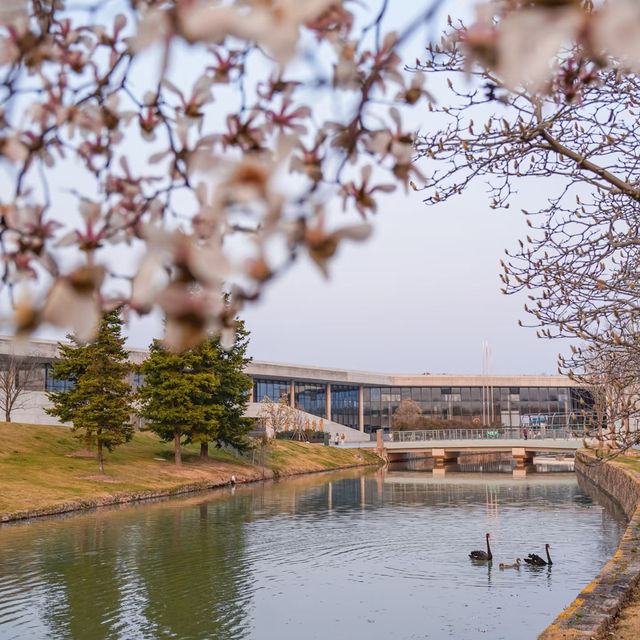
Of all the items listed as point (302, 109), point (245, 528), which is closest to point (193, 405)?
point (245, 528)

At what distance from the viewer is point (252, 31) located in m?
1.31

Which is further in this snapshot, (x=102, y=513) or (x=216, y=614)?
(x=102, y=513)

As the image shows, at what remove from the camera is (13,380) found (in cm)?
4512

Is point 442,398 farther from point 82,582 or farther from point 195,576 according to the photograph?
point 82,582

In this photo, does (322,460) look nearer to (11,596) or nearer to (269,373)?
(269,373)

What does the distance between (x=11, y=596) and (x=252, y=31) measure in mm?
15991

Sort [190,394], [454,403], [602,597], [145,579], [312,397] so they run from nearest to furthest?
[602,597] < [145,579] < [190,394] < [312,397] < [454,403]

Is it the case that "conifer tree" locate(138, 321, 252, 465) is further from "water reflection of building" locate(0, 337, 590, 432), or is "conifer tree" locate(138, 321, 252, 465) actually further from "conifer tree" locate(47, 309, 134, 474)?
"water reflection of building" locate(0, 337, 590, 432)

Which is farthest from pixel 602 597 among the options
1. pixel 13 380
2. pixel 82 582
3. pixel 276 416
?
pixel 276 416

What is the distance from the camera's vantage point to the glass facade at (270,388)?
78562 mm

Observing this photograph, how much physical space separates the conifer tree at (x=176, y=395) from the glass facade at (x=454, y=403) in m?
46.9

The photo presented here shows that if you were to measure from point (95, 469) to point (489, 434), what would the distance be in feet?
113

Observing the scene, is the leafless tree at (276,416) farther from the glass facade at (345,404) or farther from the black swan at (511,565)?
the black swan at (511,565)

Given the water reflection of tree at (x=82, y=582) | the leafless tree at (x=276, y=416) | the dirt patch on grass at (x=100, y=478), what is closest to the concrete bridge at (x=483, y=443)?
the leafless tree at (x=276, y=416)
